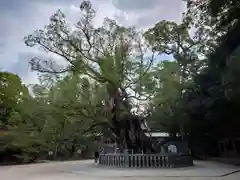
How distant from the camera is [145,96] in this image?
46.2ft

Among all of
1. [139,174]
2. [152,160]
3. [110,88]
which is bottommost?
[139,174]

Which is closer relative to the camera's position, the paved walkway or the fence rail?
the paved walkway

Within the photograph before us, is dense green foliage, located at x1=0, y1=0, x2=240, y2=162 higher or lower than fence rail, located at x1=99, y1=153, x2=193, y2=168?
higher

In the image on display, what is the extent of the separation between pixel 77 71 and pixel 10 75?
560 inches

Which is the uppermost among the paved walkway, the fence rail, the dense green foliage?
the dense green foliage

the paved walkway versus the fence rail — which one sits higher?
the fence rail

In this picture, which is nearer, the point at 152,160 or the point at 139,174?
the point at 139,174

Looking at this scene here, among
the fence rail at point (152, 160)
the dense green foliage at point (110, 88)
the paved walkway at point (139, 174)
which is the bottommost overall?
the paved walkway at point (139, 174)

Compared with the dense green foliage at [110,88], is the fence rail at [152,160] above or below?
below

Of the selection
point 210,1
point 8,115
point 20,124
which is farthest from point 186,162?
point 8,115

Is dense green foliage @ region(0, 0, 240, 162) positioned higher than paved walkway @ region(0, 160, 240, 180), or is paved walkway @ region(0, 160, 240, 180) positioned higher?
dense green foliage @ region(0, 0, 240, 162)

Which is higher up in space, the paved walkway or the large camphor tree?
the large camphor tree

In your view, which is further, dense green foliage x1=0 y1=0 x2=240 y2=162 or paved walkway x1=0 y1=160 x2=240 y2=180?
dense green foliage x1=0 y1=0 x2=240 y2=162

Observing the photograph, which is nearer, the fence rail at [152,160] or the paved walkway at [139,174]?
the paved walkway at [139,174]
